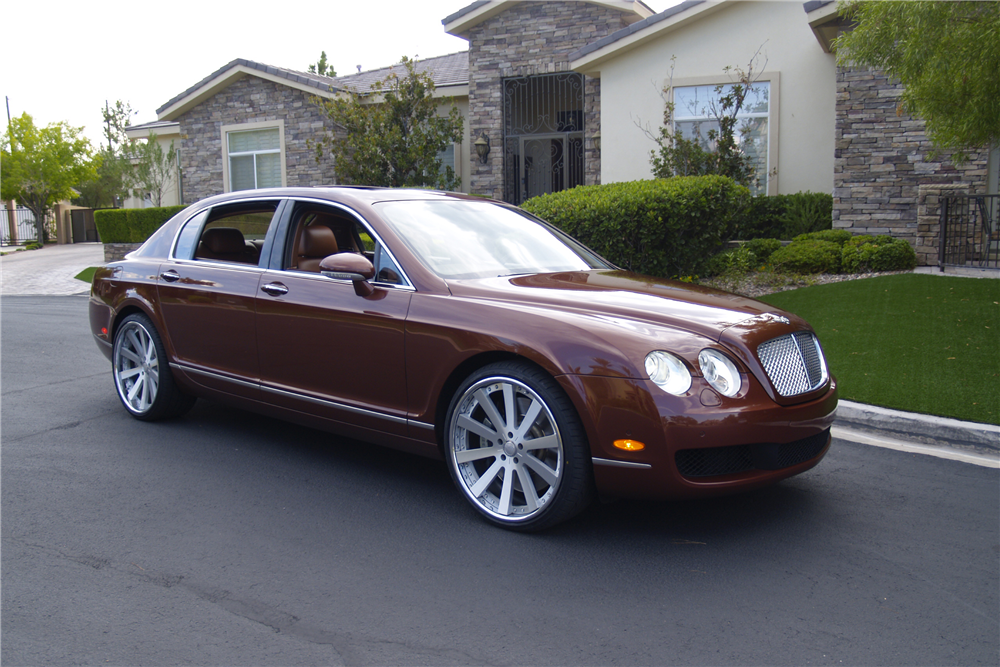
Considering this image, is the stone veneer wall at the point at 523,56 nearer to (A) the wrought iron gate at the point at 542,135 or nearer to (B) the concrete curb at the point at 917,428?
(A) the wrought iron gate at the point at 542,135

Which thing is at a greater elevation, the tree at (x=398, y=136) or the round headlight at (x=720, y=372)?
the tree at (x=398, y=136)

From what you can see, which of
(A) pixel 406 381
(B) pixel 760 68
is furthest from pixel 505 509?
(B) pixel 760 68

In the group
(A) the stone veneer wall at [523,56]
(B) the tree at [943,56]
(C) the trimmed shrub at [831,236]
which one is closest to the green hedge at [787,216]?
(C) the trimmed shrub at [831,236]

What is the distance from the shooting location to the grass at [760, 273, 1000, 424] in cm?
581

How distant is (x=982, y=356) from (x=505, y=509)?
205 inches

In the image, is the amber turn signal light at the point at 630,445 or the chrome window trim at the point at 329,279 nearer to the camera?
the amber turn signal light at the point at 630,445

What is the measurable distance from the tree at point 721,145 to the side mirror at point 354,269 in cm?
1190

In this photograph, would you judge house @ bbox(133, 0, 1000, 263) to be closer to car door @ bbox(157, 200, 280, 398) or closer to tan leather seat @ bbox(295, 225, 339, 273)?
tan leather seat @ bbox(295, 225, 339, 273)

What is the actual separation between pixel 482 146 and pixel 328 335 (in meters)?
15.5

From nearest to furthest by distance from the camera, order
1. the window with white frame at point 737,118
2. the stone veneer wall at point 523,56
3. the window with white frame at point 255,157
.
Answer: the window with white frame at point 737,118 → the stone veneer wall at point 523,56 → the window with white frame at point 255,157

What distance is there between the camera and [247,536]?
3.74 meters

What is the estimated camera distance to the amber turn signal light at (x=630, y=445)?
3.36 m

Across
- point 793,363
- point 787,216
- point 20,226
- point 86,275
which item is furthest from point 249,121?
point 20,226

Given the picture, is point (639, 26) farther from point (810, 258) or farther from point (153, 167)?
point (153, 167)
